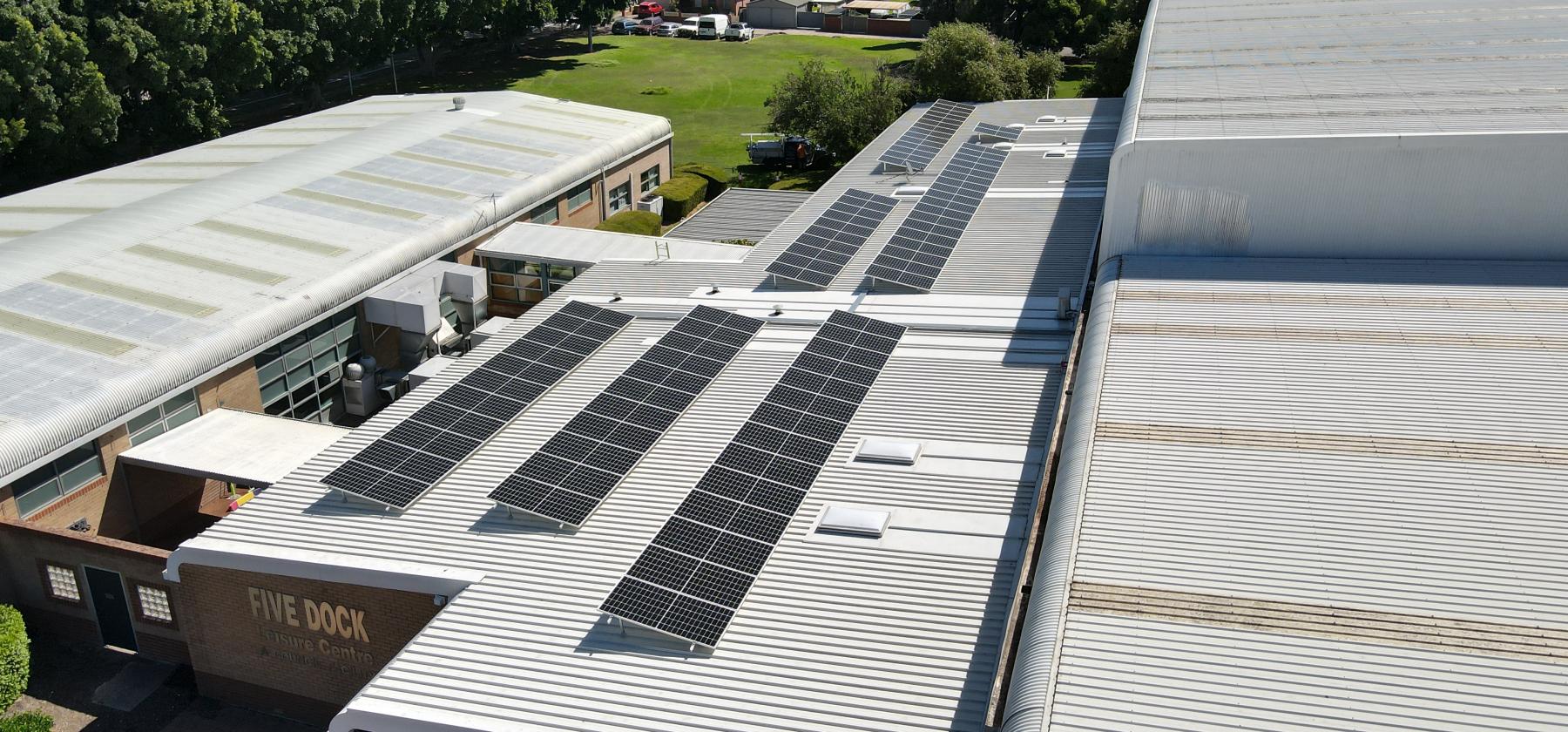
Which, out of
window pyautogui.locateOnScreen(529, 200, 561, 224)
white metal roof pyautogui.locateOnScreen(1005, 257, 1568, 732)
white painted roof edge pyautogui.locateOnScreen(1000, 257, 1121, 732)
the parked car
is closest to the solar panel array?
white painted roof edge pyautogui.locateOnScreen(1000, 257, 1121, 732)

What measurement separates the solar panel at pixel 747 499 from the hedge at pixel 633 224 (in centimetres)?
1861

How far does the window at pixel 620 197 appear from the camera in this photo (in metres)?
46.5

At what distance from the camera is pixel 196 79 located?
2152 inches

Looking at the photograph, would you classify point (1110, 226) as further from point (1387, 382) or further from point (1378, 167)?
point (1387, 382)

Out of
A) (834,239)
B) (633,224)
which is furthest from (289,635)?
(633,224)

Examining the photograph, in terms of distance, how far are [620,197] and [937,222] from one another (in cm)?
1777

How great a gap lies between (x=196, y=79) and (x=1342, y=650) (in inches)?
2232

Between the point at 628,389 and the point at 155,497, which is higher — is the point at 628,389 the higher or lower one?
the higher one

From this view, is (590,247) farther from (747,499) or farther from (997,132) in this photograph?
(997,132)

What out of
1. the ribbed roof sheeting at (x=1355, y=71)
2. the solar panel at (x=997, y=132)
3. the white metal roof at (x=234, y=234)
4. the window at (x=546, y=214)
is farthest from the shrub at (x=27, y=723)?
the solar panel at (x=997, y=132)

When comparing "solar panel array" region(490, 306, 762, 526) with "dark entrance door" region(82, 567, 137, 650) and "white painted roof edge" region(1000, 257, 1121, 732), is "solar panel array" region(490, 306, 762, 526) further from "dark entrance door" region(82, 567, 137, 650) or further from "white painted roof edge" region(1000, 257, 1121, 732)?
"dark entrance door" region(82, 567, 137, 650)

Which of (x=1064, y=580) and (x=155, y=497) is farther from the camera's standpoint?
(x=155, y=497)

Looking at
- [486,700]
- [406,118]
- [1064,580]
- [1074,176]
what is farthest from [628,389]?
[406,118]

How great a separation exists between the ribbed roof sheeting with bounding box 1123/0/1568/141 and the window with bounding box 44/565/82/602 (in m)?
25.6
